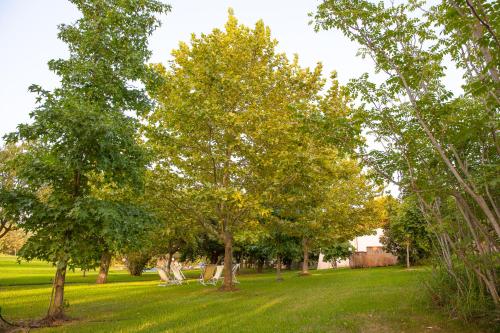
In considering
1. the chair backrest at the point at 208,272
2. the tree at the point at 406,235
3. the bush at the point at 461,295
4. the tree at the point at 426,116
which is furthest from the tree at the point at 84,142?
the tree at the point at 406,235

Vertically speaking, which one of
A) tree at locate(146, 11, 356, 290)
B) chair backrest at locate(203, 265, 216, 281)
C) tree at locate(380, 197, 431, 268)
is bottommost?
chair backrest at locate(203, 265, 216, 281)

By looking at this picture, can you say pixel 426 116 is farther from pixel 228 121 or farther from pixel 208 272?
pixel 208 272

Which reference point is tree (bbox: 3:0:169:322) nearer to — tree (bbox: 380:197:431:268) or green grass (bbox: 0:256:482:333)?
green grass (bbox: 0:256:482:333)

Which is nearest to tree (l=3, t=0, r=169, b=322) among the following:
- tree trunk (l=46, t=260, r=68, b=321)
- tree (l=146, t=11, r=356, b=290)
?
tree trunk (l=46, t=260, r=68, b=321)

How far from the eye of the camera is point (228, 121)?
1409 cm

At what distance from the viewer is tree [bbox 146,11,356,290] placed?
1448 centimetres

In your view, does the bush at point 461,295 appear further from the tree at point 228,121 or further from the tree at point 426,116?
the tree at point 228,121

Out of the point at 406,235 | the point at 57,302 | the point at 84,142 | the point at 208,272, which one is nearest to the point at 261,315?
the point at 57,302

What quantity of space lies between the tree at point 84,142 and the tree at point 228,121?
3.90 m

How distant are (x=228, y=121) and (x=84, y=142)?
6500 mm

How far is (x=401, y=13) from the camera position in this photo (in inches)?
266

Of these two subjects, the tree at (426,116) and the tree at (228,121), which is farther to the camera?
the tree at (228,121)

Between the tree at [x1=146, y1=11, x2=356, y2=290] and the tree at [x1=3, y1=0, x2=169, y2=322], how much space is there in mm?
3900

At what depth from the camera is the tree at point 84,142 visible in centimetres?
820
